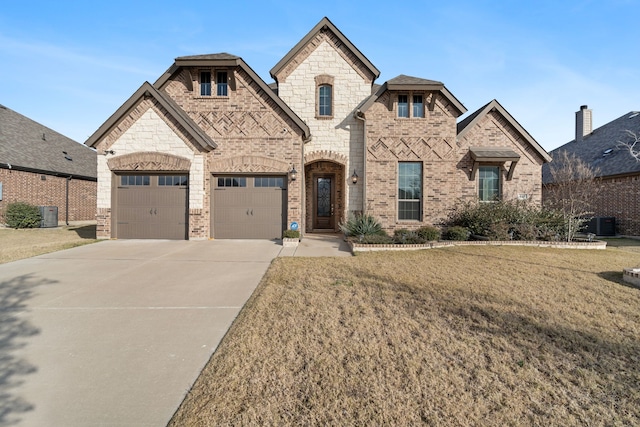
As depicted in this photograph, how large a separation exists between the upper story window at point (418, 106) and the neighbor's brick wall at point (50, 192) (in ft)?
73.3

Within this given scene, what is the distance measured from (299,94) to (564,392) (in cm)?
1303

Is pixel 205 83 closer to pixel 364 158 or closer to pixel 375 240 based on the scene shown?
pixel 364 158

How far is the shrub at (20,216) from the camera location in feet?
49.3

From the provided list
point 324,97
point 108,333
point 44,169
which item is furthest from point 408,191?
point 44,169

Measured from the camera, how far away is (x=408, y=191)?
496 inches

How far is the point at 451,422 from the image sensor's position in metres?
2.23

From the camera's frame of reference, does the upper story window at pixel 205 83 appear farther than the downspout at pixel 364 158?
No

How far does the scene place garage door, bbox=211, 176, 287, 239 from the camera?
38.4 feet

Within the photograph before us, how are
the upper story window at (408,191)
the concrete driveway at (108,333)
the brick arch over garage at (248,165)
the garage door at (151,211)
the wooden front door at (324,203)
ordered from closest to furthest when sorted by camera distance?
the concrete driveway at (108,333) < the garage door at (151,211) < the brick arch over garage at (248,165) < the upper story window at (408,191) < the wooden front door at (324,203)

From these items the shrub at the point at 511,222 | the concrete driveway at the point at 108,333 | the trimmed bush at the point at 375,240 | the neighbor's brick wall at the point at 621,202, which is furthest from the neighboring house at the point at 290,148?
the neighbor's brick wall at the point at 621,202

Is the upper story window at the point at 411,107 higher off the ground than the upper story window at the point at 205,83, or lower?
lower

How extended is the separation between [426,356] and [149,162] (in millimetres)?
11591

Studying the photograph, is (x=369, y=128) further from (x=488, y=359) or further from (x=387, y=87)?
(x=488, y=359)

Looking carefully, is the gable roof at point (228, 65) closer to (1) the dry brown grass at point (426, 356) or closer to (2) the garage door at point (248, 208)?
(2) the garage door at point (248, 208)
